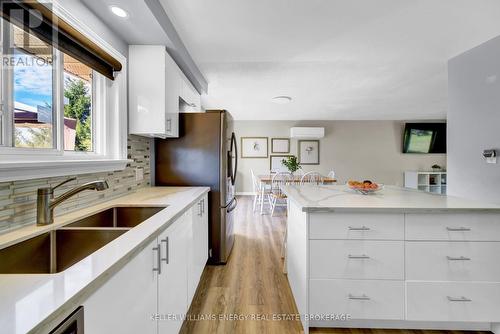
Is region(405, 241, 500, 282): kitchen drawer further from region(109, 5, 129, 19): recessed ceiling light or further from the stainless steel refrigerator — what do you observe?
region(109, 5, 129, 19): recessed ceiling light

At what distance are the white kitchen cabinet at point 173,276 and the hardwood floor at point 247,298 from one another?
0.32m

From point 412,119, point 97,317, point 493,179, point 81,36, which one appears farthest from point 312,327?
point 412,119

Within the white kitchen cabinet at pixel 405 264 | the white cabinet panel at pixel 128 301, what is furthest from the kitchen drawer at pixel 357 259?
the white cabinet panel at pixel 128 301

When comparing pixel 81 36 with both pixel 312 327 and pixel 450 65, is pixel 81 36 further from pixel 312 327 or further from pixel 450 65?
pixel 450 65

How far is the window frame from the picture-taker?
107cm

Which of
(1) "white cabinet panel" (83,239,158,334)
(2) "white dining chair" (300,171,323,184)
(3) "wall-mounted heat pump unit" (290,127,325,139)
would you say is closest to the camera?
(1) "white cabinet panel" (83,239,158,334)

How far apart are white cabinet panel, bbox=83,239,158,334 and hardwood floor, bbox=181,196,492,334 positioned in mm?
809

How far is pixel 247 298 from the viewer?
2004mm

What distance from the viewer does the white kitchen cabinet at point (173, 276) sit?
1172 millimetres

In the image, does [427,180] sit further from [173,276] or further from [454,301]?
[173,276]

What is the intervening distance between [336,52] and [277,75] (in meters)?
0.98

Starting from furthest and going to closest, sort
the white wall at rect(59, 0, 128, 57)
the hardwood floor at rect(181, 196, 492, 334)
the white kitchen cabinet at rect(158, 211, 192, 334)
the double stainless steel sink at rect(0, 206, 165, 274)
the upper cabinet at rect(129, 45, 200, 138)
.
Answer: the upper cabinet at rect(129, 45, 200, 138), the hardwood floor at rect(181, 196, 492, 334), the white wall at rect(59, 0, 128, 57), the white kitchen cabinet at rect(158, 211, 192, 334), the double stainless steel sink at rect(0, 206, 165, 274)

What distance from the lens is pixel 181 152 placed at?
2.59 metres

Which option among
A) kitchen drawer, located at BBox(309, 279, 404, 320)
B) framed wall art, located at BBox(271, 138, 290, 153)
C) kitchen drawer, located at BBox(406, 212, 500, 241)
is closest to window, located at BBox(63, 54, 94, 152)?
kitchen drawer, located at BBox(309, 279, 404, 320)
